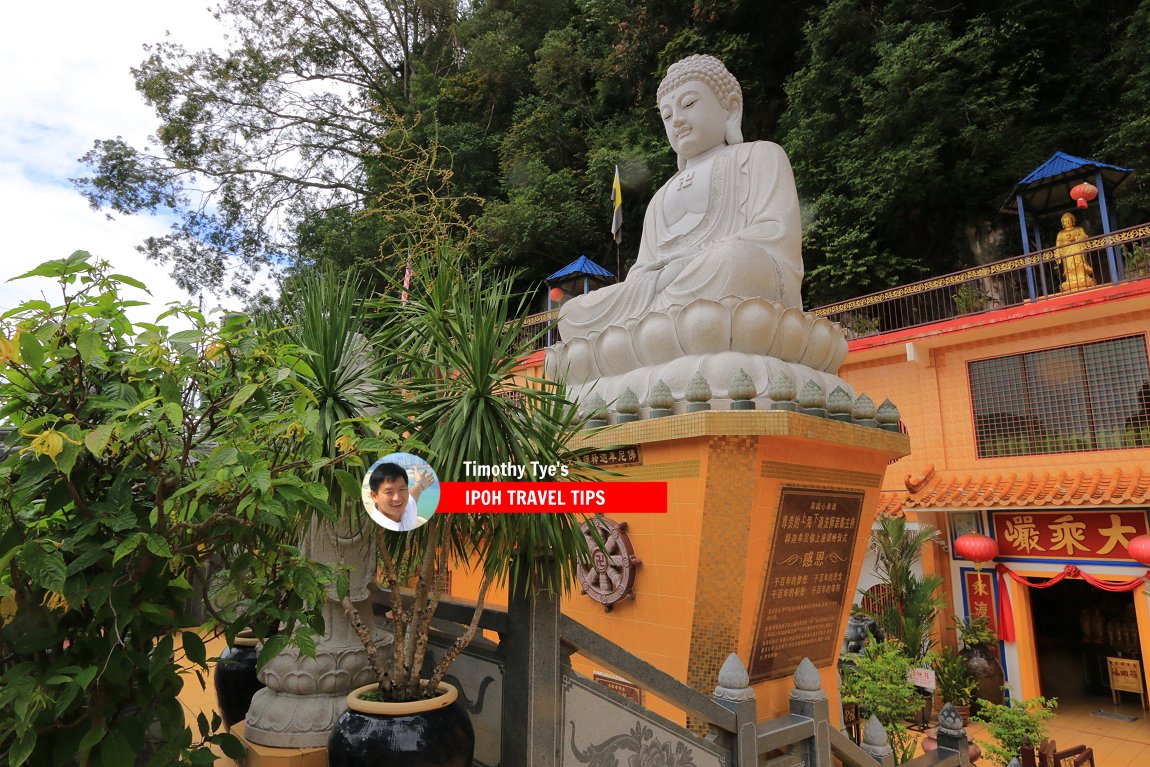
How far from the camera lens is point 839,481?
14.3 feet

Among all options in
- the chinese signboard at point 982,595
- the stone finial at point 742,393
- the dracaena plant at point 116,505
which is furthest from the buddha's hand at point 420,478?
the chinese signboard at point 982,595

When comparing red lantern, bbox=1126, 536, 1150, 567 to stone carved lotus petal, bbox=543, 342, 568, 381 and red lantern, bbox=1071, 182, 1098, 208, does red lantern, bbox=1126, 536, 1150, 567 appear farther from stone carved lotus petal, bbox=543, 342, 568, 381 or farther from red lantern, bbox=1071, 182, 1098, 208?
stone carved lotus petal, bbox=543, 342, 568, 381

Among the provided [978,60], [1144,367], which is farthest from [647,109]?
[1144,367]

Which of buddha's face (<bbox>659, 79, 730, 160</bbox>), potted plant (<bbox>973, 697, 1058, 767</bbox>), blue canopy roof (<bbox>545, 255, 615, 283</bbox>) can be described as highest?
blue canopy roof (<bbox>545, 255, 615, 283</bbox>)

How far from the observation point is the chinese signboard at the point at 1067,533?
811 cm

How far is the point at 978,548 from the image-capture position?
28.9 ft

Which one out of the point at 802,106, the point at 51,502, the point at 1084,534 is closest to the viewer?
the point at 51,502

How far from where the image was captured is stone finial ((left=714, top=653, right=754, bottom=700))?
2.74m

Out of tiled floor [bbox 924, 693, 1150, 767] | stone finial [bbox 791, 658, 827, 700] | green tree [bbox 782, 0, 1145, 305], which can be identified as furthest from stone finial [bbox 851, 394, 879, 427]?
green tree [bbox 782, 0, 1145, 305]

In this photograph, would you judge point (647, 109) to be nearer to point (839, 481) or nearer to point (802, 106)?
point (802, 106)

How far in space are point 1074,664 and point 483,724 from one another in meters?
11.5

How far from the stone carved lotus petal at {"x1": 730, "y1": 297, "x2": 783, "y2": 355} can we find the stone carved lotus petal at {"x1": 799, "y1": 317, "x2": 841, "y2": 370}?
0.43 meters

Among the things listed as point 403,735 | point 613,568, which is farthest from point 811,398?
point 403,735

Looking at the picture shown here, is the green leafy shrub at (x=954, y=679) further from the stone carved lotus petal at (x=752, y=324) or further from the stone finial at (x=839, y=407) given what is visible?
the stone carved lotus petal at (x=752, y=324)
